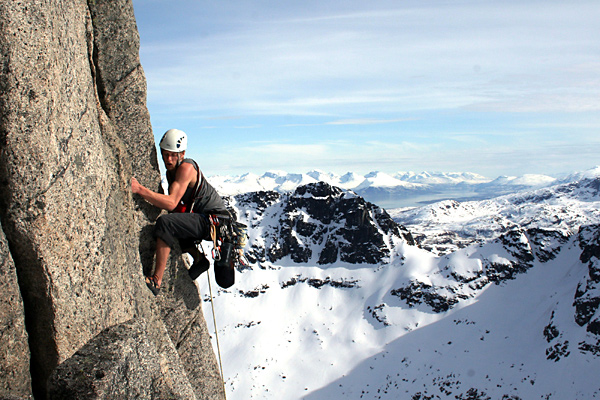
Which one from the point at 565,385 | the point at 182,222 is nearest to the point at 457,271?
the point at 565,385

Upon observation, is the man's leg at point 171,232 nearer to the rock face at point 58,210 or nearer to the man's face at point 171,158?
the rock face at point 58,210

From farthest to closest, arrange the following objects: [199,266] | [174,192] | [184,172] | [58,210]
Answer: [199,266]
[184,172]
[174,192]
[58,210]

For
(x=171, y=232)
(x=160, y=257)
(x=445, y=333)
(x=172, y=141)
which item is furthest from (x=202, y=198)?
(x=445, y=333)

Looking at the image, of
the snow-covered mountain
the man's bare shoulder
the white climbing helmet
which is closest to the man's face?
the white climbing helmet

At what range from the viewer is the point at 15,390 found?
257 inches

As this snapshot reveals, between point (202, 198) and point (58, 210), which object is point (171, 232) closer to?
point (202, 198)

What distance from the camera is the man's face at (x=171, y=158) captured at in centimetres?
1084

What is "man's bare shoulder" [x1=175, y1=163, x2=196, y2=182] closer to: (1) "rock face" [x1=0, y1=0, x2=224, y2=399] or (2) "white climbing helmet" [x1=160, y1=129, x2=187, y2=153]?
(2) "white climbing helmet" [x1=160, y1=129, x2=187, y2=153]

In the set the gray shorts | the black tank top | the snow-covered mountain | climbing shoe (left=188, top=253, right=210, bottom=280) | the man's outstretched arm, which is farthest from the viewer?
the snow-covered mountain

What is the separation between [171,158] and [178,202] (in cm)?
121

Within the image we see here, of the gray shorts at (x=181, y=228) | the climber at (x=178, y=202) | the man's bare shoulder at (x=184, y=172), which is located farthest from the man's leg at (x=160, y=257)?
the man's bare shoulder at (x=184, y=172)

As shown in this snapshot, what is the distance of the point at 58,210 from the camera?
269 inches

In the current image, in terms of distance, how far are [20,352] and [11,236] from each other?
6.18 ft

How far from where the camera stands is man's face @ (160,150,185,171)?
427 inches
